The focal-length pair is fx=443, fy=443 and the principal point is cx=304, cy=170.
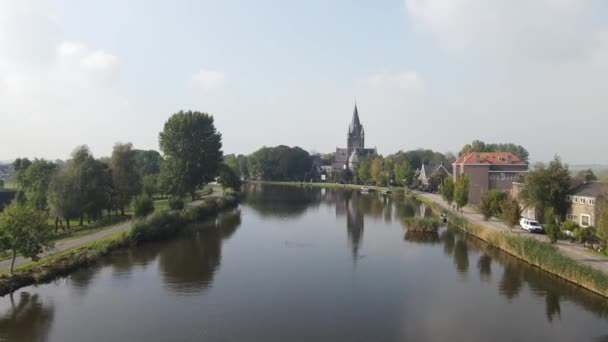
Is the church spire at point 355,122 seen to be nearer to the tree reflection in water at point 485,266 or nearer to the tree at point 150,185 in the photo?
the tree at point 150,185

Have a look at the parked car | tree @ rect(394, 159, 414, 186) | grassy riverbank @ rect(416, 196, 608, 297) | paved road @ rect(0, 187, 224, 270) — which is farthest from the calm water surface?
tree @ rect(394, 159, 414, 186)

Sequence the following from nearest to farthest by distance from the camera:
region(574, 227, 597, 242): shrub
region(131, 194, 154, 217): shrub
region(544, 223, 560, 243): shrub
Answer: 1. region(544, 223, 560, 243): shrub
2. region(574, 227, 597, 242): shrub
3. region(131, 194, 154, 217): shrub

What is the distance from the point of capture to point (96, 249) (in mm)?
31422

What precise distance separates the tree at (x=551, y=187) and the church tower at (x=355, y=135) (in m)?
117

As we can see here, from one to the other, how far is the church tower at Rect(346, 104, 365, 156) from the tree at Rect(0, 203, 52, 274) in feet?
437

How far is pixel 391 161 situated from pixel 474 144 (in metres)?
24.4

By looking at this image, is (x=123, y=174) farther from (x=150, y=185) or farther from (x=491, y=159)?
(x=491, y=159)

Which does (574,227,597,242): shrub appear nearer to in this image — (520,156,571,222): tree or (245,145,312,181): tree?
(520,156,571,222): tree

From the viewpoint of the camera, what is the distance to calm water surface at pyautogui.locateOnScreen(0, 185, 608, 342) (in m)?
18.8

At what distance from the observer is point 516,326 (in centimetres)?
1947

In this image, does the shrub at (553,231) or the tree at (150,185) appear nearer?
the shrub at (553,231)

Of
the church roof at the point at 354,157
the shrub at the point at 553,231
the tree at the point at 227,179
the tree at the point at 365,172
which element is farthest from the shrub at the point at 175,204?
the church roof at the point at 354,157

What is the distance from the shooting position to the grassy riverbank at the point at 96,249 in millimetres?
24375

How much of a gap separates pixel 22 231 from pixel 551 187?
37539 mm
